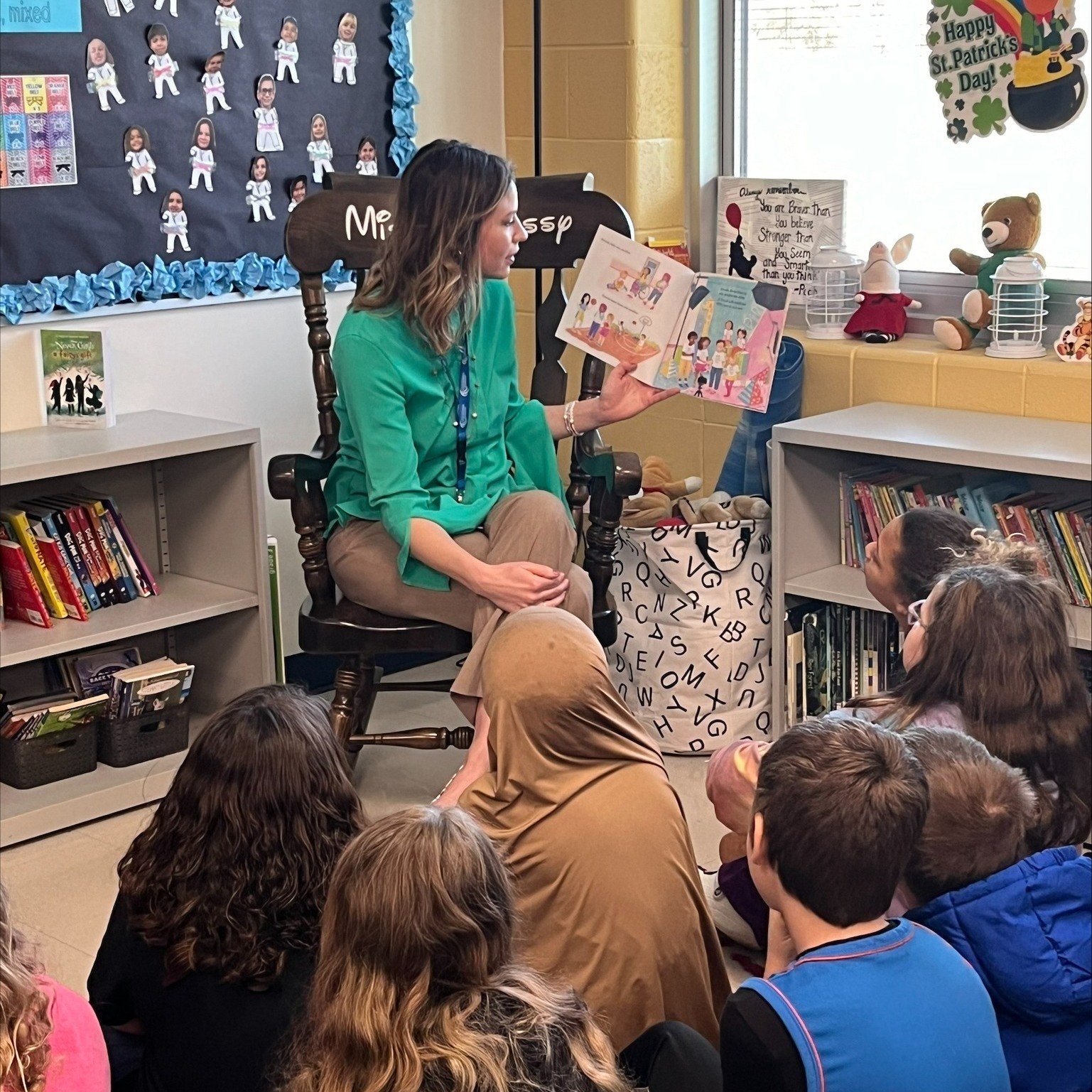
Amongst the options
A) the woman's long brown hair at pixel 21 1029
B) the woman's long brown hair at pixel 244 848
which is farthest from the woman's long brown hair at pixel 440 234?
the woman's long brown hair at pixel 21 1029

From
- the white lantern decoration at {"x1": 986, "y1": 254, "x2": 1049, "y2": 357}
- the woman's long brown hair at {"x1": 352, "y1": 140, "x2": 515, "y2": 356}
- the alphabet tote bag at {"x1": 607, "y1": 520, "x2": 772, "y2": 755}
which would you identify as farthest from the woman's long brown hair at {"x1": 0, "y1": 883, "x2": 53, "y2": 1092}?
the white lantern decoration at {"x1": 986, "y1": 254, "x2": 1049, "y2": 357}

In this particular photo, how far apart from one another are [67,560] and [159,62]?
0.98 metres

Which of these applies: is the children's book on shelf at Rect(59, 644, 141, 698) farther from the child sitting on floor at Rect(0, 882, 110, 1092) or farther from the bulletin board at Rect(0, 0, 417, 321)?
the child sitting on floor at Rect(0, 882, 110, 1092)

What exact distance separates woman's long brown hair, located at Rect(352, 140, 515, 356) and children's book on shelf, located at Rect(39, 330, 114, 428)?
56cm

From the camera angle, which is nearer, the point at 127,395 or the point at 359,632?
the point at 359,632

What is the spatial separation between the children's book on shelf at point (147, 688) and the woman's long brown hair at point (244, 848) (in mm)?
1282

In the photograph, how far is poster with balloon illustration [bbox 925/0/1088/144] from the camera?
2789 millimetres

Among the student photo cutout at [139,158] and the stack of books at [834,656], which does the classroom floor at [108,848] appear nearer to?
the stack of books at [834,656]

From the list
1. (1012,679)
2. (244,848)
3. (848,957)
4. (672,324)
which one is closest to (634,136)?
(672,324)

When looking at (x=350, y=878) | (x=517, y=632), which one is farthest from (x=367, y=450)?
(x=350, y=878)

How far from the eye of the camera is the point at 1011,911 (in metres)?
1.45

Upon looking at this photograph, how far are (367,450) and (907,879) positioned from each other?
131 cm

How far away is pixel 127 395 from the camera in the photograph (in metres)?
2.96

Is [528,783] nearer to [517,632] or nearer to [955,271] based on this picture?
[517,632]
